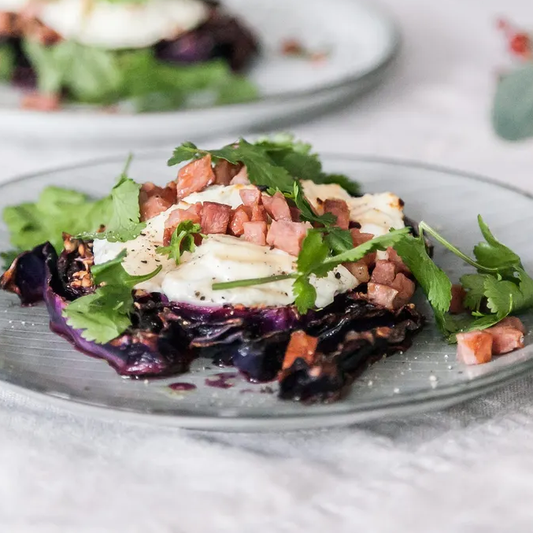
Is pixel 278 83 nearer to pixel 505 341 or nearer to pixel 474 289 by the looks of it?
pixel 474 289

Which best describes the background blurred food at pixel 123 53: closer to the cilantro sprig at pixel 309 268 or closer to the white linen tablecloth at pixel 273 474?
the cilantro sprig at pixel 309 268

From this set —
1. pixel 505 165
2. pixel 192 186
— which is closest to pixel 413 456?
pixel 192 186

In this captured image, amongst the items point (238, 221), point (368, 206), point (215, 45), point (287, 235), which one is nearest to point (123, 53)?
point (215, 45)

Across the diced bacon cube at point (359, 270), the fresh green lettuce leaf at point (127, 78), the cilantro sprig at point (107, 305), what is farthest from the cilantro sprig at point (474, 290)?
the fresh green lettuce leaf at point (127, 78)

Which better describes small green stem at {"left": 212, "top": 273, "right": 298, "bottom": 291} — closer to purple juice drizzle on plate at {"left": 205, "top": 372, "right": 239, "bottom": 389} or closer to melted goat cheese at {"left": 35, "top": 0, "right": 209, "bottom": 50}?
purple juice drizzle on plate at {"left": 205, "top": 372, "right": 239, "bottom": 389}

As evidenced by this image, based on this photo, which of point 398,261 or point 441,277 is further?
point 398,261
